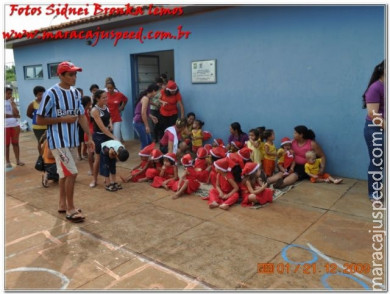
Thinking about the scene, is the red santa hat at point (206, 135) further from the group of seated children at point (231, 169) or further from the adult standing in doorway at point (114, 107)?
the adult standing in doorway at point (114, 107)

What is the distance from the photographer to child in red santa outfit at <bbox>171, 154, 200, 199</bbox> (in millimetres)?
5273

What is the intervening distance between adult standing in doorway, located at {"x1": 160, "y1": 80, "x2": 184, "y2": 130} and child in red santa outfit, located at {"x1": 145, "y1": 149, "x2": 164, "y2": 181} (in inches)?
73.5

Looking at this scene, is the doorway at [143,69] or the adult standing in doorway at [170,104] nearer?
the adult standing in doorway at [170,104]

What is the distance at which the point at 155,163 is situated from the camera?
20.2 feet

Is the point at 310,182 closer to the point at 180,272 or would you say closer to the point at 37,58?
the point at 180,272

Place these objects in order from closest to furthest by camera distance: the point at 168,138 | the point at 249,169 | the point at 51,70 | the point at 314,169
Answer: the point at 249,169
the point at 314,169
the point at 168,138
the point at 51,70

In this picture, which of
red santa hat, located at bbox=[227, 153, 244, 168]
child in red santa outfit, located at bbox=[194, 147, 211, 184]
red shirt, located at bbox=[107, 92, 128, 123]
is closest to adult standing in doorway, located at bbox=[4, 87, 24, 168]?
red shirt, located at bbox=[107, 92, 128, 123]

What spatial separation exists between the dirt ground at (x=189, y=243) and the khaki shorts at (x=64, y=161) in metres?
0.66

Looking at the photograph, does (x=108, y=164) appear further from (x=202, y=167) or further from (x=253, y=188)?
(x=253, y=188)

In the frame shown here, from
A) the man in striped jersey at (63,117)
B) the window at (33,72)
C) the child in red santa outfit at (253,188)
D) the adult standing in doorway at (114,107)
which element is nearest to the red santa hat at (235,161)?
the child in red santa outfit at (253,188)

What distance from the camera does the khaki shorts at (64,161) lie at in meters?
4.15

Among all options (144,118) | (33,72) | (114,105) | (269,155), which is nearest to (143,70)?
(114,105)
